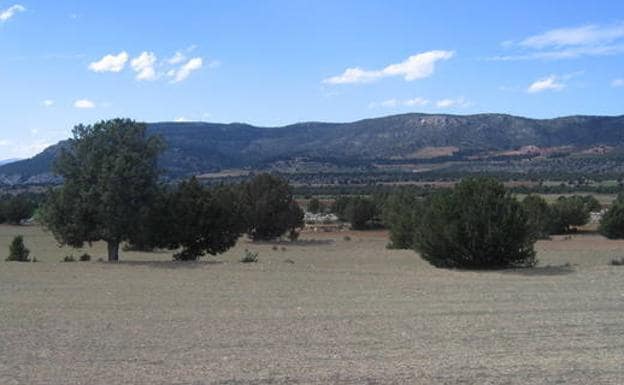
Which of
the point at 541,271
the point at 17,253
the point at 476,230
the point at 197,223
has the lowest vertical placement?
the point at 541,271

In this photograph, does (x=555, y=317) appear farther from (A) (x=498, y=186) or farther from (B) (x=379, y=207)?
(B) (x=379, y=207)

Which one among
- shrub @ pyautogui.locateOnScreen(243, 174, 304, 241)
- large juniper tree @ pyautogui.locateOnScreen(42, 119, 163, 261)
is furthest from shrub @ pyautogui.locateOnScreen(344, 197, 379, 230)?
large juniper tree @ pyautogui.locateOnScreen(42, 119, 163, 261)

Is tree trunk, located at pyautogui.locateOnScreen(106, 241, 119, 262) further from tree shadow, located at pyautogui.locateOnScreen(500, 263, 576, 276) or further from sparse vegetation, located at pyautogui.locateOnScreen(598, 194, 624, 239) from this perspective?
sparse vegetation, located at pyautogui.locateOnScreen(598, 194, 624, 239)

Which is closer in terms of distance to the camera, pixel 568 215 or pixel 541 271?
pixel 541 271

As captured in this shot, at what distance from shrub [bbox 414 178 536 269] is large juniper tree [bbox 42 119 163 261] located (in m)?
11.1

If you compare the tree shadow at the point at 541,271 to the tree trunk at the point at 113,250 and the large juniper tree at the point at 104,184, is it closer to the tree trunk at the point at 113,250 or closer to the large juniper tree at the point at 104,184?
the large juniper tree at the point at 104,184

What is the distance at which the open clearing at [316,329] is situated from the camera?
366 inches

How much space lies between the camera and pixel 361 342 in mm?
11414

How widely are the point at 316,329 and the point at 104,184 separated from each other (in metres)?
17.9

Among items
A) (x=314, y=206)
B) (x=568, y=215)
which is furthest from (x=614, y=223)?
(x=314, y=206)

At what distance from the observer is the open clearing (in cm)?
930

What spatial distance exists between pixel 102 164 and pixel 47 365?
20283mm

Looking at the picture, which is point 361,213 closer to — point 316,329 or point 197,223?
point 197,223

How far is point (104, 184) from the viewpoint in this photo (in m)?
28.7
